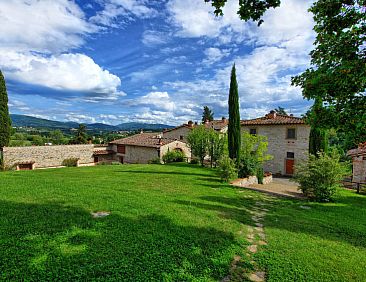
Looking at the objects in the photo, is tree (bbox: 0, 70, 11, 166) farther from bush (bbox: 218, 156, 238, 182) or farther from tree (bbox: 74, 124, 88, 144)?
tree (bbox: 74, 124, 88, 144)

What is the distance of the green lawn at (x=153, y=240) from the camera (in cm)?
398

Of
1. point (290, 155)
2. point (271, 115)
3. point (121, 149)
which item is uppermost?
point (271, 115)

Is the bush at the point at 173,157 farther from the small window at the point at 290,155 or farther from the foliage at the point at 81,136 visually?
the foliage at the point at 81,136

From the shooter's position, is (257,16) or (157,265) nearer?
(157,265)

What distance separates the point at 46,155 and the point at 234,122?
2168 cm

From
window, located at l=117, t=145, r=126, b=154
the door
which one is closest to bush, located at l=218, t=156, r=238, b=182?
the door

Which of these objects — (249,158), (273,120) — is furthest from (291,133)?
(249,158)

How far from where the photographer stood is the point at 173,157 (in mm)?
27672

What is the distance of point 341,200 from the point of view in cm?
1285

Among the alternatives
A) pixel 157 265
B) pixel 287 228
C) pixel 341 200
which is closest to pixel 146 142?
pixel 341 200

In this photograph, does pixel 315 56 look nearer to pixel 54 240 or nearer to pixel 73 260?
pixel 73 260

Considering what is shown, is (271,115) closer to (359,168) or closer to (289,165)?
(289,165)

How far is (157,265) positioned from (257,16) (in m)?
5.53

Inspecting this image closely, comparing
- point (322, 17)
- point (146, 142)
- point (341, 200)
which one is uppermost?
point (322, 17)
